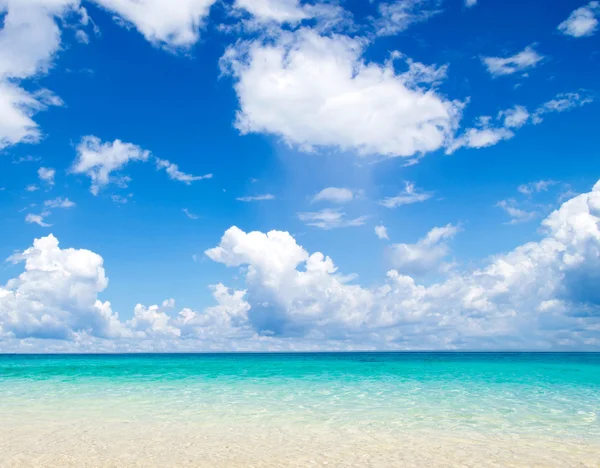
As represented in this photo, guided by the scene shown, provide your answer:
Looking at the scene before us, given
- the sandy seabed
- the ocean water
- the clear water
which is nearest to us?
the sandy seabed

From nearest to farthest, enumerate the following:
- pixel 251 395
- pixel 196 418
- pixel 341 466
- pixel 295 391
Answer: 1. pixel 341 466
2. pixel 196 418
3. pixel 251 395
4. pixel 295 391

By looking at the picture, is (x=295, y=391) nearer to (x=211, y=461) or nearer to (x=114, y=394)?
(x=114, y=394)

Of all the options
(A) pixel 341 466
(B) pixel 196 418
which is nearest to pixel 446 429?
(A) pixel 341 466

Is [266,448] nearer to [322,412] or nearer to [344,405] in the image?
[322,412]

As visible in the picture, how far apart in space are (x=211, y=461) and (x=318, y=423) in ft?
15.3

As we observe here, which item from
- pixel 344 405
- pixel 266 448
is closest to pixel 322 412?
pixel 344 405

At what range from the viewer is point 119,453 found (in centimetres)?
1061

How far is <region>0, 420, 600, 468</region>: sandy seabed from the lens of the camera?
32.6 ft

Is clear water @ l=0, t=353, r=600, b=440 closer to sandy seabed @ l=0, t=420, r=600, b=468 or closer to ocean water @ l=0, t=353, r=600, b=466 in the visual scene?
ocean water @ l=0, t=353, r=600, b=466

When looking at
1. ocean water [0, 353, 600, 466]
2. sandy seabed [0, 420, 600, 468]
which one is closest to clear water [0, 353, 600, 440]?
ocean water [0, 353, 600, 466]

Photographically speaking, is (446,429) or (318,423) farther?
(318,423)

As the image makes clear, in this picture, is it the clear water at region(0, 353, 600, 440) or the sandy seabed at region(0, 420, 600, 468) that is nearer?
the sandy seabed at region(0, 420, 600, 468)

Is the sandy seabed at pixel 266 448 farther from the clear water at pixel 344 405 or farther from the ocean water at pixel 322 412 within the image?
the clear water at pixel 344 405

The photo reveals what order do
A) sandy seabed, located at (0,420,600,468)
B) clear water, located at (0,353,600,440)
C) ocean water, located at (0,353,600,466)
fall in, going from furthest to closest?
clear water, located at (0,353,600,440) → ocean water, located at (0,353,600,466) → sandy seabed, located at (0,420,600,468)
